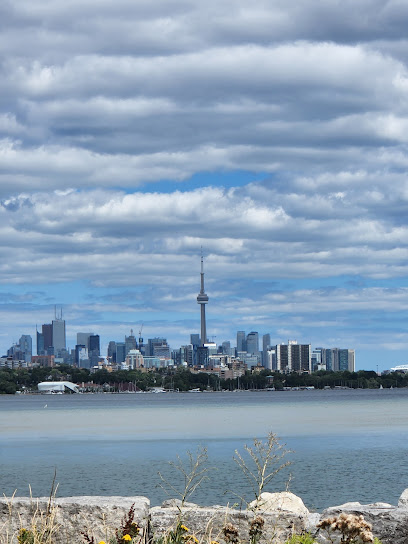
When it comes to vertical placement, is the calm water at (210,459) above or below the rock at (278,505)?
below

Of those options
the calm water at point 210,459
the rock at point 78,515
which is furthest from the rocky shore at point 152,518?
the calm water at point 210,459

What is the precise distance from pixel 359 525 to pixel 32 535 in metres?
3.46

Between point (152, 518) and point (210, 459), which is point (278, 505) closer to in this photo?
point (152, 518)

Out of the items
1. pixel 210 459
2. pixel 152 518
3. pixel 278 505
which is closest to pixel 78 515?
pixel 152 518

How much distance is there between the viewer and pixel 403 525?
10.2 m

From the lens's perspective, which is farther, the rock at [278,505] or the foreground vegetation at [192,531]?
the rock at [278,505]

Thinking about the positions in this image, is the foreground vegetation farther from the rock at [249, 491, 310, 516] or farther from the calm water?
the calm water

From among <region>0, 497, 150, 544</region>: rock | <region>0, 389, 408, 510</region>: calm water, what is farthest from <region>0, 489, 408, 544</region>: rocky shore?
<region>0, 389, 408, 510</region>: calm water

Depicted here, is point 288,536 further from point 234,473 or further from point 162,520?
point 234,473

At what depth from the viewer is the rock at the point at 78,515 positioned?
415 inches

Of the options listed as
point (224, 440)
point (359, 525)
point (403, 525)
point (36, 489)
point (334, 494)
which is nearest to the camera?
point (359, 525)

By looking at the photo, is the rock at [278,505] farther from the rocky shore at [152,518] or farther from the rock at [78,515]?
the rock at [78,515]

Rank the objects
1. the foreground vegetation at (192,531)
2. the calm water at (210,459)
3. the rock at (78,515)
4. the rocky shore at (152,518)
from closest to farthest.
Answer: the foreground vegetation at (192,531), the rocky shore at (152,518), the rock at (78,515), the calm water at (210,459)

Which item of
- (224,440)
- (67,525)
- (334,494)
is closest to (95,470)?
(334,494)
